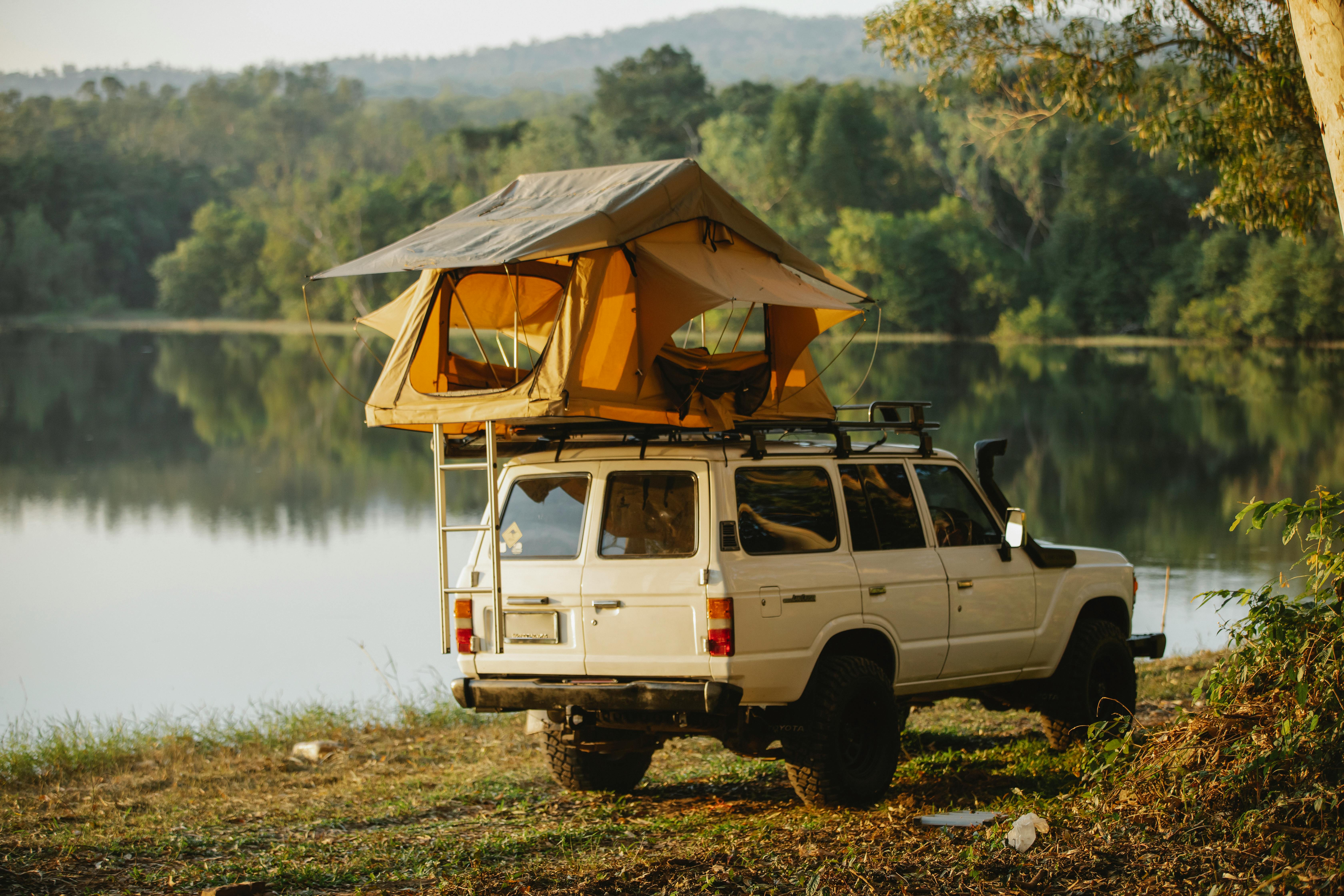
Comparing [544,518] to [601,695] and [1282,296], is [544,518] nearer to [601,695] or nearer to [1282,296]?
[601,695]

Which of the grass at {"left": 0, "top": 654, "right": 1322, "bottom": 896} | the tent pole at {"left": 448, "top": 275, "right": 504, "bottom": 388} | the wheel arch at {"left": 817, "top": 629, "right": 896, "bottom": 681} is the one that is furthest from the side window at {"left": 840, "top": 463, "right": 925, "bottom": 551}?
the tent pole at {"left": 448, "top": 275, "right": 504, "bottom": 388}

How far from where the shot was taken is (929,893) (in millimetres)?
4906

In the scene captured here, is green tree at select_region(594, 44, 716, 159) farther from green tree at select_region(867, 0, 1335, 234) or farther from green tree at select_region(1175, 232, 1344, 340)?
green tree at select_region(867, 0, 1335, 234)

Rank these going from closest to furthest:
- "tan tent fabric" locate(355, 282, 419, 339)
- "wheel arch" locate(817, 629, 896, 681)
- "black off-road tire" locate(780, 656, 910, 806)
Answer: "black off-road tire" locate(780, 656, 910, 806)
"wheel arch" locate(817, 629, 896, 681)
"tan tent fabric" locate(355, 282, 419, 339)

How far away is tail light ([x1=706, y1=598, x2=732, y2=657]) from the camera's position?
6457mm

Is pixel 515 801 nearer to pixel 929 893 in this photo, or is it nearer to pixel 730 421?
pixel 730 421

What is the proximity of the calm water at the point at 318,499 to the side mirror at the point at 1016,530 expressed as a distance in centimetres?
714

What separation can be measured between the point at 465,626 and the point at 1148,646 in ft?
14.9

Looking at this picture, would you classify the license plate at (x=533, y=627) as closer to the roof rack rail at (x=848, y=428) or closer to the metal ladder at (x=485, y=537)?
the metal ladder at (x=485, y=537)

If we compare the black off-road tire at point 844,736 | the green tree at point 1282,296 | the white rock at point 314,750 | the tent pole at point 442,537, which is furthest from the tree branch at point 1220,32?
the green tree at point 1282,296

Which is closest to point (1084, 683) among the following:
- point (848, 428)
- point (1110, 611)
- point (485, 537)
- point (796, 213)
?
point (1110, 611)

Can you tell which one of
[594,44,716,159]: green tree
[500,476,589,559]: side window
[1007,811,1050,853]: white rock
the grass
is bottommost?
the grass

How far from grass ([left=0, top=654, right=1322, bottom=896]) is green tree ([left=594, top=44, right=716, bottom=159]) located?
91.0 metres

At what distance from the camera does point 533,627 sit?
6945mm
